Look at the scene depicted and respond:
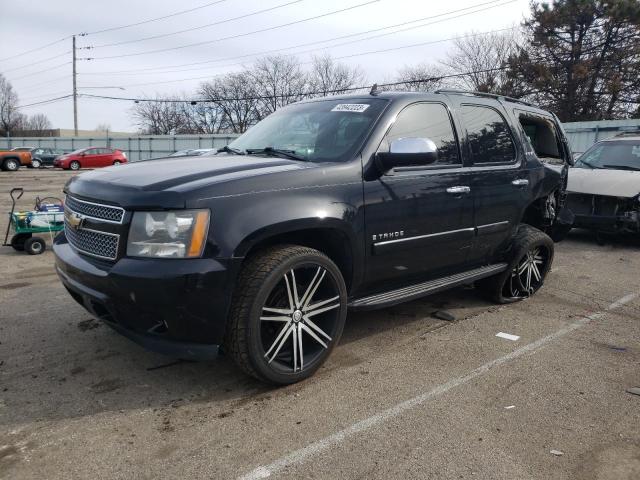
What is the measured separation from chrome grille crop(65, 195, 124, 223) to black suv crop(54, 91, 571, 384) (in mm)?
14

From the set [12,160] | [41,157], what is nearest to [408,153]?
[12,160]

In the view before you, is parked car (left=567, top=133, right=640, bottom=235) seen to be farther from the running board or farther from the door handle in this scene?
the door handle

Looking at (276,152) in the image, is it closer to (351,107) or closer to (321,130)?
(321,130)

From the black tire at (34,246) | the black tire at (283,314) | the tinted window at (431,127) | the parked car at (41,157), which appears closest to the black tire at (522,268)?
the tinted window at (431,127)

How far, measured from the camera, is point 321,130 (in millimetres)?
3918

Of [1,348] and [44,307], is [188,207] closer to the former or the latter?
[1,348]

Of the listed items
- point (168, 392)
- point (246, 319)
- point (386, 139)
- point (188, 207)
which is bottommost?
point (168, 392)

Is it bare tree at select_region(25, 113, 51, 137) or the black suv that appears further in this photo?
bare tree at select_region(25, 113, 51, 137)

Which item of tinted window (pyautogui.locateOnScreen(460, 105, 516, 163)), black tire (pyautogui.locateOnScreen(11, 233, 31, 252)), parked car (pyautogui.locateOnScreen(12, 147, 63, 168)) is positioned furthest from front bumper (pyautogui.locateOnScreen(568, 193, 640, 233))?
parked car (pyautogui.locateOnScreen(12, 147, 63, 168))

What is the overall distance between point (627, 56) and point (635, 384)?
35027mm

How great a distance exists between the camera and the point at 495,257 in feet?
16.1

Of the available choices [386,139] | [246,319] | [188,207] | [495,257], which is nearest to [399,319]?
[495,257]

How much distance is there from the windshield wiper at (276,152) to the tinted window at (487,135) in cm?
159

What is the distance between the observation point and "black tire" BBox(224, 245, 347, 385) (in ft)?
9.75
